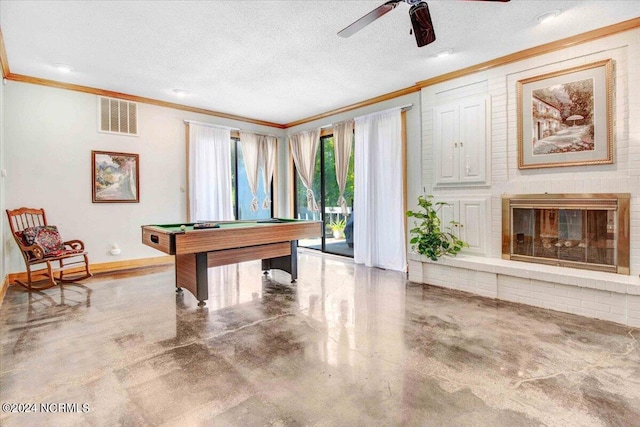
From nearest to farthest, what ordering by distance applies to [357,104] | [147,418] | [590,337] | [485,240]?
[147,418]
[590,337]
[485,240]
[357,104]

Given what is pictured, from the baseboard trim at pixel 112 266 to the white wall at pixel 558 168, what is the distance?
4727 millimetres

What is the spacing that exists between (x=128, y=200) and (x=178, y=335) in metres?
3.51

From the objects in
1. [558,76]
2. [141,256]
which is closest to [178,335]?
[141,256]

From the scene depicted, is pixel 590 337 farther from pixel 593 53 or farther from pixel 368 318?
pixel 593 53

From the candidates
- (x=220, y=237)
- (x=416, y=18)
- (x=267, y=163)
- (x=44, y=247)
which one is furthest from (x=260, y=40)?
(x=44, y=247)

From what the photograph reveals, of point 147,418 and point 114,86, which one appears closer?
point 147,418

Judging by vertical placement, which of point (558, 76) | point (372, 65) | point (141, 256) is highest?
point (372, 65)

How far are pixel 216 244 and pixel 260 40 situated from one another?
2.27 m

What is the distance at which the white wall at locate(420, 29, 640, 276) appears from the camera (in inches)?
127

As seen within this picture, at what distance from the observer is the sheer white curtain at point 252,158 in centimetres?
691

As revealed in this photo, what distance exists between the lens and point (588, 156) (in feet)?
11.4

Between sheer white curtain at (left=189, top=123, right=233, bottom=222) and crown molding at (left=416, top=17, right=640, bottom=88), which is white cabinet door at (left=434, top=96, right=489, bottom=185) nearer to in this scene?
crown molding at (left=416, top=17, right=640, bottom=88)

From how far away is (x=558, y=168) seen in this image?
3688 mm

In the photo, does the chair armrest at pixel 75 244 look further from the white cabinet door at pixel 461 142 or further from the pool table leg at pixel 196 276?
the white cabinet door at pixel 461 142
